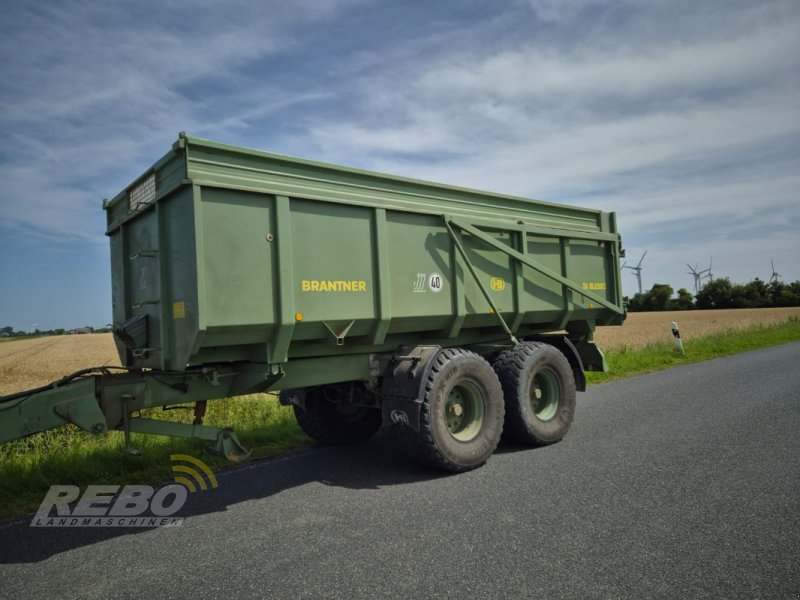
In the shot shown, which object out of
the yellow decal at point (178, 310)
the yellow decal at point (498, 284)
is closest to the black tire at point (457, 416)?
the yellow decal at point (498, 284)

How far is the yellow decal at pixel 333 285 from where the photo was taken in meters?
4.77

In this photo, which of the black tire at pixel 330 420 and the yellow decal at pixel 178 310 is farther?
the black tire at pixel 330 420

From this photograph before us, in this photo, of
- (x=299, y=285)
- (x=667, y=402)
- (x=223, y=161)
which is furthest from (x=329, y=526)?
(x=667, y=402)

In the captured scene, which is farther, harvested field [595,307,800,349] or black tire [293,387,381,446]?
harvested field [595,307,800,349]

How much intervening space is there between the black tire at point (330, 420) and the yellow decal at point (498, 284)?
2.03 m

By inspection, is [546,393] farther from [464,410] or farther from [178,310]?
[178,310]

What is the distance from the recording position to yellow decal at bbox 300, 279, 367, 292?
4.77 metres

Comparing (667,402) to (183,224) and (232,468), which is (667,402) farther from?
(183,224)

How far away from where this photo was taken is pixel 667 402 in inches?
319

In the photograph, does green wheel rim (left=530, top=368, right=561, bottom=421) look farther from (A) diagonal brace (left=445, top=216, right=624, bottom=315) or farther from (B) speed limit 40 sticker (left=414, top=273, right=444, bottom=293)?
(B) speed limit 40 sticker (left=414, top=273, right=444, bottom=293)

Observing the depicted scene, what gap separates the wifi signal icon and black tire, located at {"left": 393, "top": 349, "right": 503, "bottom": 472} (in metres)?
1.81

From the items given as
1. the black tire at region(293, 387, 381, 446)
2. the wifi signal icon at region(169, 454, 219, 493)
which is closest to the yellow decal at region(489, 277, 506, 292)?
the black tire at region(293, 387, 381, 446)

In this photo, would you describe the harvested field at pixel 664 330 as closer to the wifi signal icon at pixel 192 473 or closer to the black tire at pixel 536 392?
the black tire at pixel 536 392

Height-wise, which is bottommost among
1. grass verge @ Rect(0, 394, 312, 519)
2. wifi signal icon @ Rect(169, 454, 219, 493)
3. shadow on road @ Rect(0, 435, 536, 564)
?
shadow on road @ Rect(0, 435, 536, 564)
